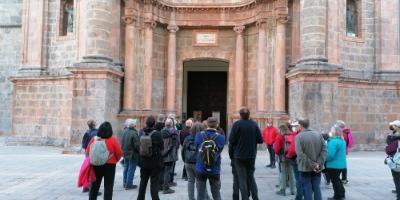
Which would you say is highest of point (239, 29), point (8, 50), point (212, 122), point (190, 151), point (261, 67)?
point (239, 29)

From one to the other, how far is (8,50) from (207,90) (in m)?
11.1

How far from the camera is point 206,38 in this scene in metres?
19.7

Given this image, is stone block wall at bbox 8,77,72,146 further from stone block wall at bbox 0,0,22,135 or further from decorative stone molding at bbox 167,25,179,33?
stone block wall at bbox 0,0,22,135

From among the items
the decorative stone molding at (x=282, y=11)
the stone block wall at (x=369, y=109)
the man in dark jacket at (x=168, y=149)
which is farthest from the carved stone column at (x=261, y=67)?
the man in dark jacket at (x=168, y=149)

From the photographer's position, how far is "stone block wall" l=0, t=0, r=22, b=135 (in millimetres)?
23062

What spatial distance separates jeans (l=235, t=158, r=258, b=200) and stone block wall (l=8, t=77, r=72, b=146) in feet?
36.9

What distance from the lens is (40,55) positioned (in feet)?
59.2

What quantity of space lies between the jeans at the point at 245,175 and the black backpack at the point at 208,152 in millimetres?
706

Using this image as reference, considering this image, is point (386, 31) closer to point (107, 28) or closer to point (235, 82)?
point (235, 82)

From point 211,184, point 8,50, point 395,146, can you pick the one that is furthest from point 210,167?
point 8,50

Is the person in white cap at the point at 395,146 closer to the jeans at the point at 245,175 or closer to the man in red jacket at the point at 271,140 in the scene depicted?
the jeans at the point at 245,175

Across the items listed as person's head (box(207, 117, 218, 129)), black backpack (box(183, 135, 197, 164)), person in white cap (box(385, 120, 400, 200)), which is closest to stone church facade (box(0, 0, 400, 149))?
person in white cap (box(385, 120, 400, 200))

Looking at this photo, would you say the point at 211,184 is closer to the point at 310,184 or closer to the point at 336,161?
the point at 310,184

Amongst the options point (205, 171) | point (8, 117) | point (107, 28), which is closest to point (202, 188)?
point (205, 171)
